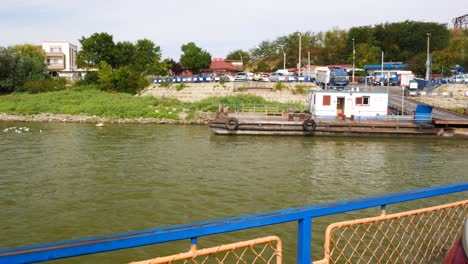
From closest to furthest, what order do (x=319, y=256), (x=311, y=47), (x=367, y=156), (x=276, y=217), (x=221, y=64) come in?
(x=276, y=217) < (x=319, y=256) < (x=367, y=156) < (x=221, y=64) < (x=311, y=47)

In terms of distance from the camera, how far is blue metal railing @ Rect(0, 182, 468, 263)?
6.76 ft

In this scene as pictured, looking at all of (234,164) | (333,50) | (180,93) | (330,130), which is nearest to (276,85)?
(180,93)

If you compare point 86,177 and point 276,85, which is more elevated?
point 276,85

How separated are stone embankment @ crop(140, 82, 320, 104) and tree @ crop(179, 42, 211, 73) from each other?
79.1ft

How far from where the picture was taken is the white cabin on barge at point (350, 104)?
28688 mm

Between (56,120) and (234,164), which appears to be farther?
(56,120)

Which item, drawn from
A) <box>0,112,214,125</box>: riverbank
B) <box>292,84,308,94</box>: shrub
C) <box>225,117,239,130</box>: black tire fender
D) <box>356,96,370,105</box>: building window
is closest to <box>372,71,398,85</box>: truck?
<box>292,84,308,94</box>: shrub

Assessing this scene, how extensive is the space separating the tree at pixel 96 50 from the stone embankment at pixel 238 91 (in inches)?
679

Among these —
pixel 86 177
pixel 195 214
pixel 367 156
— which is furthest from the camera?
pixel 367 156

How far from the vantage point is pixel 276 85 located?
41.8m

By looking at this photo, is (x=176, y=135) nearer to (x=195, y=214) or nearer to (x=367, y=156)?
(x=367, y=156)

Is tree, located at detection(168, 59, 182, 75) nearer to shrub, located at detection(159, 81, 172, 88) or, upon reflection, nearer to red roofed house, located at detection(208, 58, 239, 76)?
red roofed house, located at detection(208, 58, 239, 76)

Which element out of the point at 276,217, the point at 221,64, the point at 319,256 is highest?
the point at 221,64

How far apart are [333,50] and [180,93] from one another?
43.6m
